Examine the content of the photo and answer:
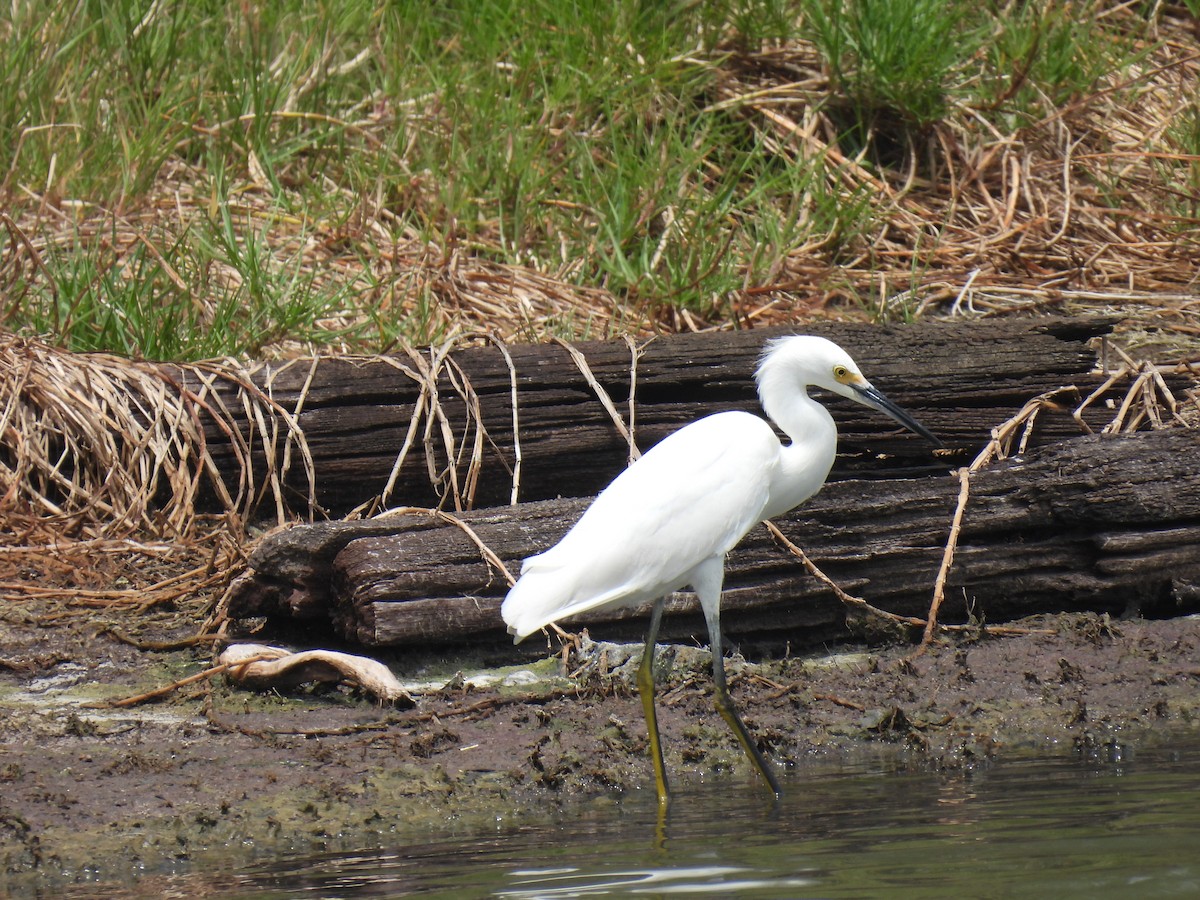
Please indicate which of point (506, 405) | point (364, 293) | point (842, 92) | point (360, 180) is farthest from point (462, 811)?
point (842, 92)

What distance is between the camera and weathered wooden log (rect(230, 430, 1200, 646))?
429 cm

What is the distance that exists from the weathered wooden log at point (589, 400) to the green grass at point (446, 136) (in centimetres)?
87

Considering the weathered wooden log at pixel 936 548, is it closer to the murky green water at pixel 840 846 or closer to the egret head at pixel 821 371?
the egret head at pixel 821 371

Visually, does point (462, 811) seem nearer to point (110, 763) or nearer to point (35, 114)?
point (110, 763)

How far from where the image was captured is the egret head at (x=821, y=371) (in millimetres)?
4117

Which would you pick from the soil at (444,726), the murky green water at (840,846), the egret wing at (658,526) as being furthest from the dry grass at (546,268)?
the murky green water at (840,846)

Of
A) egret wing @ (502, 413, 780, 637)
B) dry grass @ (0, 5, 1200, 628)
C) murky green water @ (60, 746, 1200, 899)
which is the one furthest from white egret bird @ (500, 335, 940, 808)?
dry grass @ (0, 5, 1200, 628)

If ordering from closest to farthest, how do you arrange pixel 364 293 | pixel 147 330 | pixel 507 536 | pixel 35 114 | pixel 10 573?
pixel 507 536 → pixel 10 573 → pixel 147 330 → pixel 364 293 → pixel 35 114

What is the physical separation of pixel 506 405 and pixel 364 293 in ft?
6.09

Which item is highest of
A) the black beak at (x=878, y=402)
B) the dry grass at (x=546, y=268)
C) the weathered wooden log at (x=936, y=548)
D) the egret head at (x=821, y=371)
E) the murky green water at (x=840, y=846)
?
the dry grass at (x=546, y=268)

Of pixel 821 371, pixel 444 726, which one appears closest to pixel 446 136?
pixel 821 371

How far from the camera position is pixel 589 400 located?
5027mm

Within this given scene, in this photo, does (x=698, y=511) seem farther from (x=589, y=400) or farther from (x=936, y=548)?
(x=589, y=400)

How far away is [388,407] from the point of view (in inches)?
199
